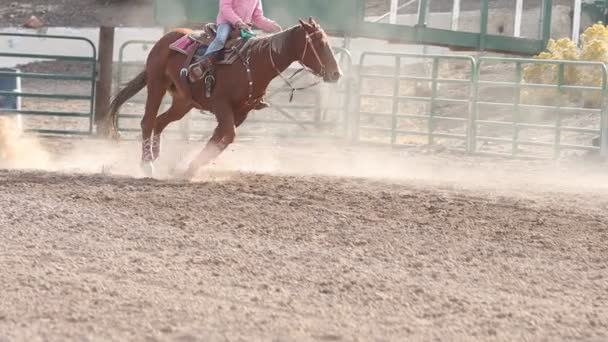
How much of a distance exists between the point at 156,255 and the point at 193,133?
9.08 m

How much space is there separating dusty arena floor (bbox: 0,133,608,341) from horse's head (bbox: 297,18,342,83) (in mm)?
Answer: 1023

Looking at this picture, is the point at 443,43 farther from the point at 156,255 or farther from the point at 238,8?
the point at 156,255

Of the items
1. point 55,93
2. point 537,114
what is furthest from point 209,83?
point 55,93

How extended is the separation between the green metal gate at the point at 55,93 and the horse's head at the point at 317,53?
4.74 meters

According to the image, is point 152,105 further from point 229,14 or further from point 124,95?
point 229,14

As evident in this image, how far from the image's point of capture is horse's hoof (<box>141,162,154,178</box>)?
11.5 metres

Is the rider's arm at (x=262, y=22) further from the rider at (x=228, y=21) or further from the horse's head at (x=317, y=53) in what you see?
the horse's head at (x=317, y=53)

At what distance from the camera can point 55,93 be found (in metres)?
22.7

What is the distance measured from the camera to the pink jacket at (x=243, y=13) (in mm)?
11039

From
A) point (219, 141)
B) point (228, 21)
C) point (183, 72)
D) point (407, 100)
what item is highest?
point (228, 21)

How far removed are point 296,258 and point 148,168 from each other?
438 centimetres

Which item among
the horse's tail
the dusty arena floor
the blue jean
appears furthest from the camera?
the horse's tail

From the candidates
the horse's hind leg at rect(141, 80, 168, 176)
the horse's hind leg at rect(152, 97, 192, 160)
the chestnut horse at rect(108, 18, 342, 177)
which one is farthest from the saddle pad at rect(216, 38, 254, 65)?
the horse's hind leg at rect(152, 97, 192, 160)

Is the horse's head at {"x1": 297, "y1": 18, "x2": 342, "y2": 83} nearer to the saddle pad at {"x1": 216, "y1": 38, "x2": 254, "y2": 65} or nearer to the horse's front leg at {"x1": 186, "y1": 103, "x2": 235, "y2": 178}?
the saddle pad at {"x1": 216, "y1": 38, "x2": 254, "y2": 65}
